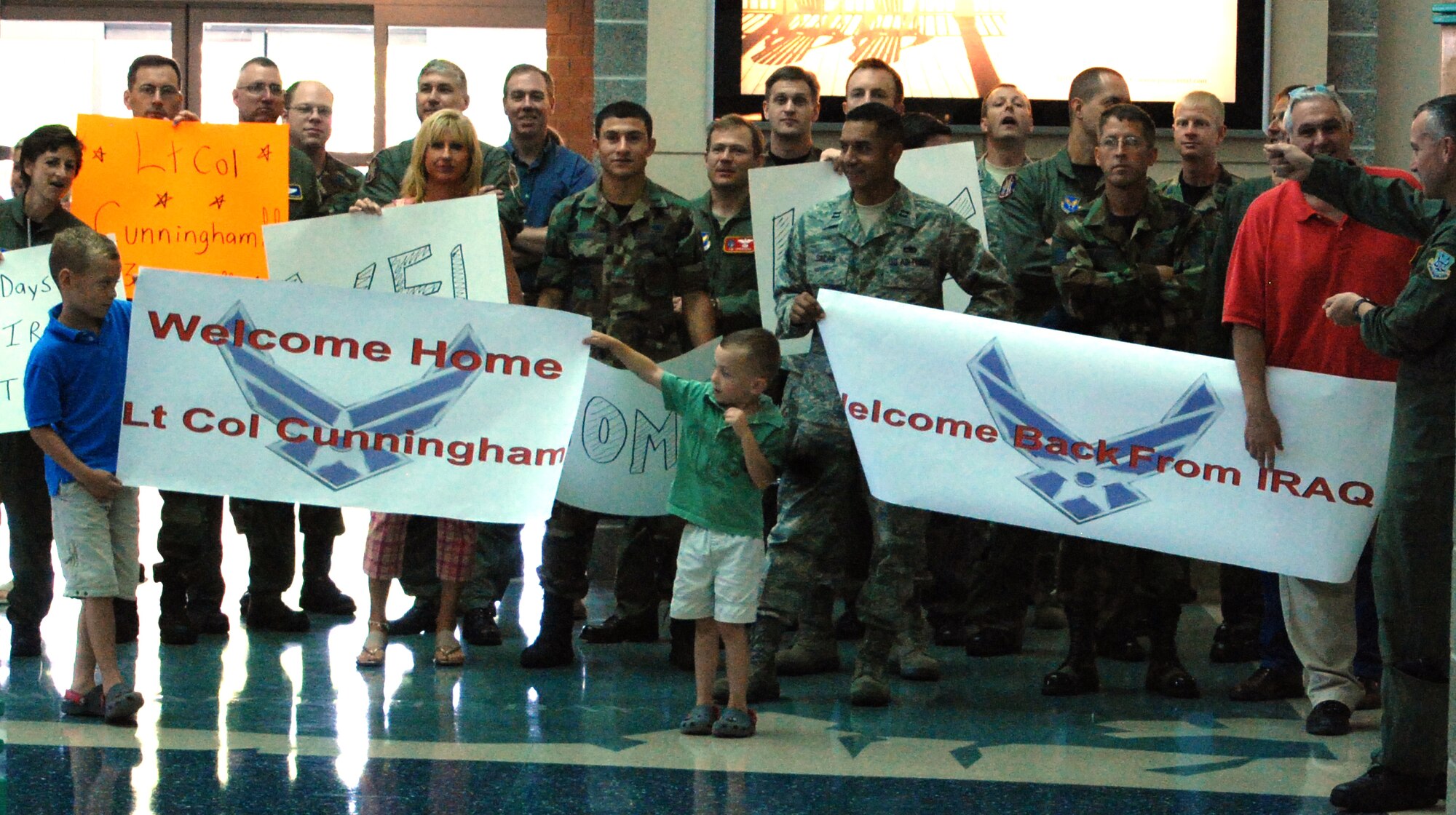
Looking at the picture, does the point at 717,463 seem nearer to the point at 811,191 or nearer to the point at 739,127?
the point at 811,191

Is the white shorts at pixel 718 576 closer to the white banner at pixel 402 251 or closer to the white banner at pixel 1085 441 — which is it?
the white banner at pixel 1085 441

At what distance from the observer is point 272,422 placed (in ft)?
17.7

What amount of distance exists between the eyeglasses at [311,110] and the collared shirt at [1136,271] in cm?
302

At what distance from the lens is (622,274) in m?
5.91

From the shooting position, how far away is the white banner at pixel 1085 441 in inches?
198

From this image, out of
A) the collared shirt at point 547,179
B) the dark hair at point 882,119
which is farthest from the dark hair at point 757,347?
the collared shirt at point 547,179

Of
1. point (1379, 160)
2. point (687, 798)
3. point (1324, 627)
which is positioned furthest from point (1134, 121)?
point (1379, 160)

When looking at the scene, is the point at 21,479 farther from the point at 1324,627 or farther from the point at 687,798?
the point at 1324,627

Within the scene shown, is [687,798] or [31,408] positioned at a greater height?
[31,408]

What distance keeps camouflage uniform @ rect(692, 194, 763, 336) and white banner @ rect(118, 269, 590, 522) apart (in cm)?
93

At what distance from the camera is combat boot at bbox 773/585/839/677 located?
575 cm

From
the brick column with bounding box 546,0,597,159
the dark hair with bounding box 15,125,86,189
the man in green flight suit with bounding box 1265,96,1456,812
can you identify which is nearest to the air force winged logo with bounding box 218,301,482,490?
the dark hair with bounding box 15,125,86,189

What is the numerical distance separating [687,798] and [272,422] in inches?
80.4

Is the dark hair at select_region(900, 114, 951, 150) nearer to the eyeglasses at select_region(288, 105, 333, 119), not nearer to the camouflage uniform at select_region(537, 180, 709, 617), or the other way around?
the camouflage uniform at select_region(537, 180, 709, 617)
